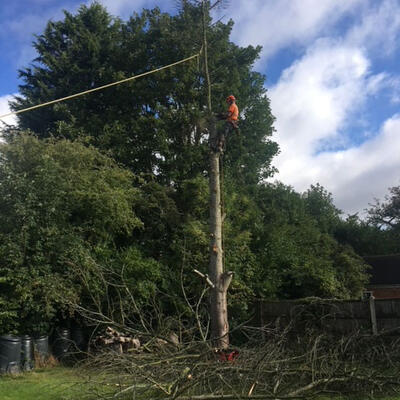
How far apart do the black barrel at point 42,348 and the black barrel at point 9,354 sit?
2.12 ft

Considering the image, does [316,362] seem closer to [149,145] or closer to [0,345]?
[0,345]

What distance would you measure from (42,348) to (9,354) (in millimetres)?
961

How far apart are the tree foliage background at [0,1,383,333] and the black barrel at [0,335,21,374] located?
626 millimetres

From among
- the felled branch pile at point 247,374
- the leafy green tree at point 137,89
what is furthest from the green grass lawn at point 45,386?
the leafy green tree at point 137,89

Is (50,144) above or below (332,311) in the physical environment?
above

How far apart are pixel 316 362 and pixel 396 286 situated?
17.4 metres

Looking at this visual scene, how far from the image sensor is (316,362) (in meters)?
5.73

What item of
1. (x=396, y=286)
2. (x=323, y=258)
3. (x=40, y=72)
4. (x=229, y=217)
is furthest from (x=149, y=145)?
(x=396, y=286)

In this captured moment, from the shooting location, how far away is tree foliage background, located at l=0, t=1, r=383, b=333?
9.77 meters

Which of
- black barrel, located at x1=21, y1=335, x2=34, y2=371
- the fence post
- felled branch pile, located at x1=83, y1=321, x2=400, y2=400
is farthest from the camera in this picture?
the fence post

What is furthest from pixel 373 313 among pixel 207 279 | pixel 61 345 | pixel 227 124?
pixel 61 345

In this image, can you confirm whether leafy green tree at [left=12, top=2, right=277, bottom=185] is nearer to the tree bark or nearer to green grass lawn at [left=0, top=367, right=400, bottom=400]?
the tree bark

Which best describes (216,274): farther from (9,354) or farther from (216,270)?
(9,354)

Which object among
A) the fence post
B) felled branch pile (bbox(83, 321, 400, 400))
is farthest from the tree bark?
the fence post
